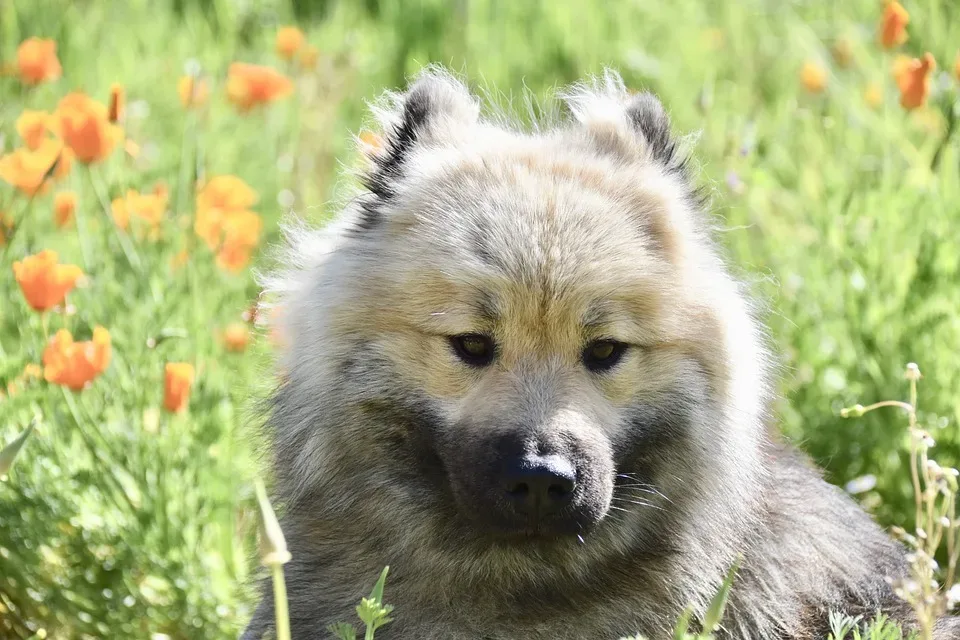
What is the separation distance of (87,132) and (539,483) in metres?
2.12

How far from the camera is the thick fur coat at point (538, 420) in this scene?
2.97 meters

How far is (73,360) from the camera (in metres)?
3.34

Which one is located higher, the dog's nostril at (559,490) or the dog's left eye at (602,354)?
the dog's left eye at (602,354)

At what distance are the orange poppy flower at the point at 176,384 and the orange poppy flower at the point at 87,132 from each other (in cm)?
87

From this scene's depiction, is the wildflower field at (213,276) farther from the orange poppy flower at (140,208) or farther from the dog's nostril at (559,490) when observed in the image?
the dog's nostril at (559,490)

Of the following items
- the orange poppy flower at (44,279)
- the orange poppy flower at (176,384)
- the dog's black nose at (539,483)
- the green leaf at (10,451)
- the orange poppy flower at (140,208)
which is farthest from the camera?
the orange poppy flower at (140,208)

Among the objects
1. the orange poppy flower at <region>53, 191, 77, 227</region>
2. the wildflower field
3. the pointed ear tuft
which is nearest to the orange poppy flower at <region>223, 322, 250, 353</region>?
the wildflower field

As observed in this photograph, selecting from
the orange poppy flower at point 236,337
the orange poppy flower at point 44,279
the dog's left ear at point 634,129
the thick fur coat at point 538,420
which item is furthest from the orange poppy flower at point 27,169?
the dog's left ear at point 634,129

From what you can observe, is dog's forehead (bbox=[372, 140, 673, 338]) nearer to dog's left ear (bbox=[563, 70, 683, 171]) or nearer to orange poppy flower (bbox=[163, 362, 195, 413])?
dog's left ear (bbox=[563, 70, 683, 171])

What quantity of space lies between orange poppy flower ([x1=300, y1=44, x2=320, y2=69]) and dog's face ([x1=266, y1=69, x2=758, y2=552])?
127 inches

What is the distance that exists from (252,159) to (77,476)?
2888 millimetres

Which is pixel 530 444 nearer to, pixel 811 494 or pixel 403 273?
pixel 403 273

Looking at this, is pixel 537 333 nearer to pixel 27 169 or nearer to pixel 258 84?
pixel 27 169

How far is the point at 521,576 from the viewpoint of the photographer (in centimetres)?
311
